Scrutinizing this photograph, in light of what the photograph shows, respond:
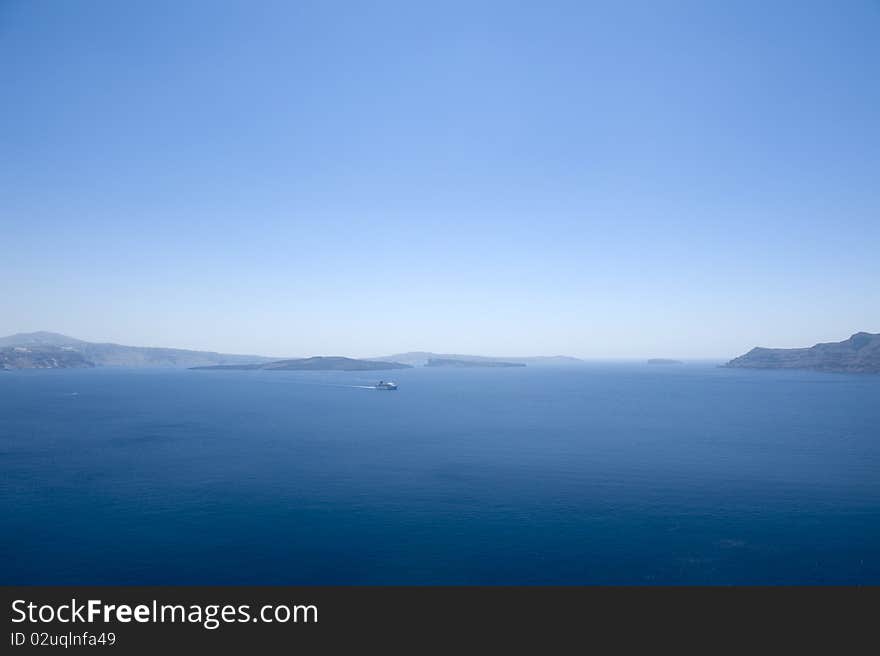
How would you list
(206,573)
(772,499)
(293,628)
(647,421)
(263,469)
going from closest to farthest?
(293,628) < (206,573) < (772,499) < (263,469) < (647,421)

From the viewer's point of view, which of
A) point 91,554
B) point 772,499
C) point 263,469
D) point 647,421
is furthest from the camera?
point 647,421

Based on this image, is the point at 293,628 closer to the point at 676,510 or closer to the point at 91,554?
the point at 91,554

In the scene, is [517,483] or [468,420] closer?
[517,483]

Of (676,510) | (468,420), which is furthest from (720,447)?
(468,420)

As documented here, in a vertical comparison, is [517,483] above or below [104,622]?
below

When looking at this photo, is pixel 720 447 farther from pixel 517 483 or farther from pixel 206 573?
pixel 206 573

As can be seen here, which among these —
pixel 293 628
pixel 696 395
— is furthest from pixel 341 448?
pixel 696 395
